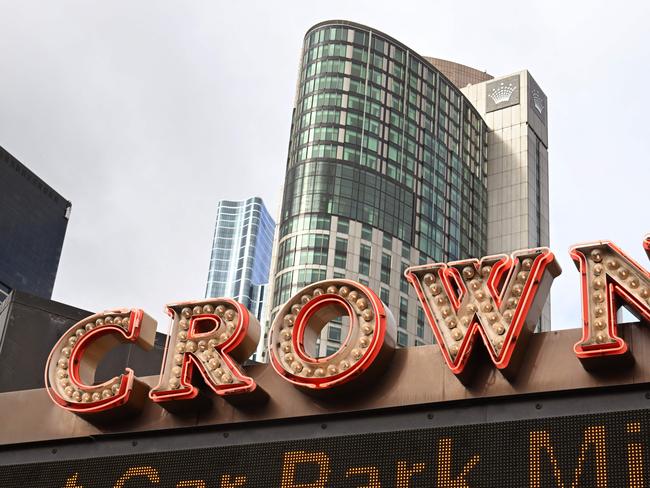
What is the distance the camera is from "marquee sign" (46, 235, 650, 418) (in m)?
12.3

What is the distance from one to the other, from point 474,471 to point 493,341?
69.8 inches

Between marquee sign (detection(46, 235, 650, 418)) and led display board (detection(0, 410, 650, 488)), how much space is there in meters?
0.82

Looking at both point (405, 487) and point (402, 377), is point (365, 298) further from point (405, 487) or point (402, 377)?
point (405, 487)

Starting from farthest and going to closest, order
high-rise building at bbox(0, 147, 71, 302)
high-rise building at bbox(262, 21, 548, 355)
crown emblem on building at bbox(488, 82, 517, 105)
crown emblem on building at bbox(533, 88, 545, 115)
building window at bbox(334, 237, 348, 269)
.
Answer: high-rise building at bbox(0, 147, 71, 302)
crown emblem on building at bbox(533, 88, 545, 115)
crown emblem on building at bbox(488, 82, 517, 105)
high-rise building at bbox(262, 21, 548, 355)
building window at bbox(334, 237, 348, 269)

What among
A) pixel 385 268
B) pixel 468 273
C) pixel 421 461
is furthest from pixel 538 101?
pixel 421 461

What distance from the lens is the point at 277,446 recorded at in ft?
44.5

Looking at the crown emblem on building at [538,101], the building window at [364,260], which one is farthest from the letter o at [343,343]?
the crown emblem on building at [538,101]

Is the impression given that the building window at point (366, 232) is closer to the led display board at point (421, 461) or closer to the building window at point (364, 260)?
the building window at point (364, 260)

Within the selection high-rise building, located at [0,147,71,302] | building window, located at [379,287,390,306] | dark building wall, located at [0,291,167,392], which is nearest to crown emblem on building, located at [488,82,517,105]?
building window, located at [379,287,390,306]

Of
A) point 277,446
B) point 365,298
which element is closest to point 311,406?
point 277,446

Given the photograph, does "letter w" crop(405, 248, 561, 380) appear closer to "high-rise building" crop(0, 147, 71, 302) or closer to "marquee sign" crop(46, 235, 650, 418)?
"marquee sign" crop(46, 235, 650, 418)

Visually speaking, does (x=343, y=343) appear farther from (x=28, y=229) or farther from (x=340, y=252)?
(x=28, y=229)

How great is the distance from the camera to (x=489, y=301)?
13023 mm

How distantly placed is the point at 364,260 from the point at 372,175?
11199 mm
